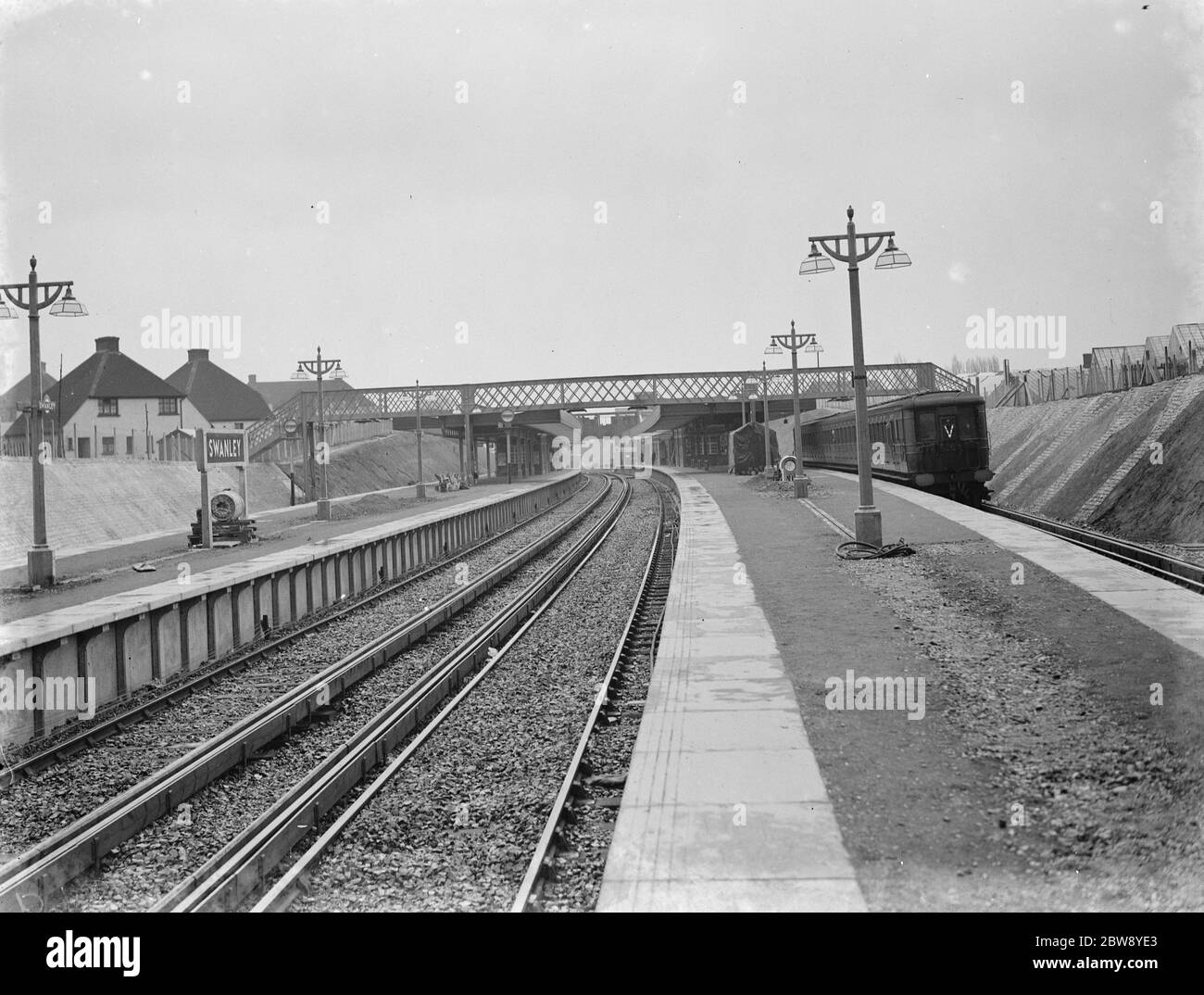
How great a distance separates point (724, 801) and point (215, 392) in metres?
86.1

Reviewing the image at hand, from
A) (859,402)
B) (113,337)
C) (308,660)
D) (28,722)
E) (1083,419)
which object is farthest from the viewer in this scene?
(113,337)

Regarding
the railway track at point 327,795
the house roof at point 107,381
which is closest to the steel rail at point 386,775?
the railway track at point 327,795

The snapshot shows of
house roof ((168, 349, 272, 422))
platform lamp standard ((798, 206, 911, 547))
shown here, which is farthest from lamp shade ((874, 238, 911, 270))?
house roof ((168, 349, 272, 422))

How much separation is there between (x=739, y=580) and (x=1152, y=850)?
12774 millimetres

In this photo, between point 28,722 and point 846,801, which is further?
point 28,722

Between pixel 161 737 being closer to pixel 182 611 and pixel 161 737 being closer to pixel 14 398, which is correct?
pixel 182 611

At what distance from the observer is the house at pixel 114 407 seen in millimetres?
54812

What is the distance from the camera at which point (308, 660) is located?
51.2 ft

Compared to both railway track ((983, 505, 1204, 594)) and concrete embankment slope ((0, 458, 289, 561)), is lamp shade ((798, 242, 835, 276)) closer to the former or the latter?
railway track ((983, 505, 1204, 594))

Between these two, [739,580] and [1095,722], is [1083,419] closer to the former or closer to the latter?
[739,580]

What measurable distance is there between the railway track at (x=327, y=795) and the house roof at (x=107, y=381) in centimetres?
4739

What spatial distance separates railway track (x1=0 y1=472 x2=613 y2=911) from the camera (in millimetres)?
7293

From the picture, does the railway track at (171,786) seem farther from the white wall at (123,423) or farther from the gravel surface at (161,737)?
the white wall at (123,423)
